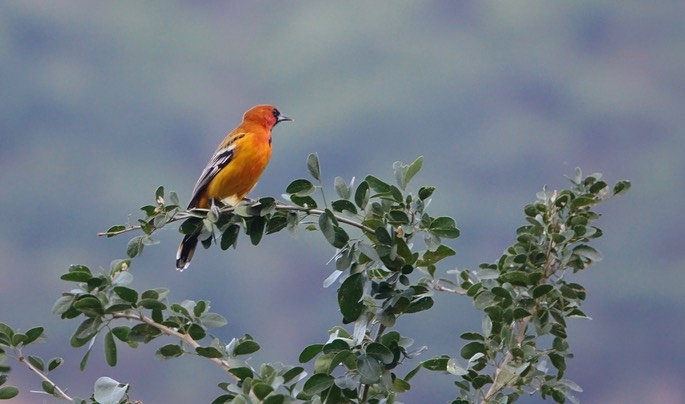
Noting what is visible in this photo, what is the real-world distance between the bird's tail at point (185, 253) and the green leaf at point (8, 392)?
1.18m

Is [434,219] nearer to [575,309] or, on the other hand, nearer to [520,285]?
[520,285]

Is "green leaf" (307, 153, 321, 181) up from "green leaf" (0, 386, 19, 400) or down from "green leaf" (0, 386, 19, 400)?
up

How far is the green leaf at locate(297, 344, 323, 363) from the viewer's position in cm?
185

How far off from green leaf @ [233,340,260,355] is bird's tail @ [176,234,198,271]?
125 cm

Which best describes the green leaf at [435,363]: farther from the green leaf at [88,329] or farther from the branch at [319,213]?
the green leaf at [88,329]

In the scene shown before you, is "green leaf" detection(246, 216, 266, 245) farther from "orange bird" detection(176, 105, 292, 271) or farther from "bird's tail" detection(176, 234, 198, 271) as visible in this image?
"orange bird" detection(176, 105, 292, 271)

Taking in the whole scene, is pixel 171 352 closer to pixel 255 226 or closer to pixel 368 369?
pixel 255 226

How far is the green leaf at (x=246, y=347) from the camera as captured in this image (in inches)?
75.5

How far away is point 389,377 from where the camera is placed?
1.83m

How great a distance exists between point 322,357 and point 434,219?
1.29 feet

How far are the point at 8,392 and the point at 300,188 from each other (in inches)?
32.9

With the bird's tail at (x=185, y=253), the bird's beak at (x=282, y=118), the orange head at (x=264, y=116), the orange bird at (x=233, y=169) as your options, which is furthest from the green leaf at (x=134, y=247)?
the bird's beak at (x=282, y=118)

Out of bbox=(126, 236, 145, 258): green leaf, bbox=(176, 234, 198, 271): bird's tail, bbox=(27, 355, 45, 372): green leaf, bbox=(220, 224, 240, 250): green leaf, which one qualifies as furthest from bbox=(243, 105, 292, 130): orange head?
bbox=(27, 355, 45, 372): green leaf

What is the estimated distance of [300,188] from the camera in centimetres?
192
